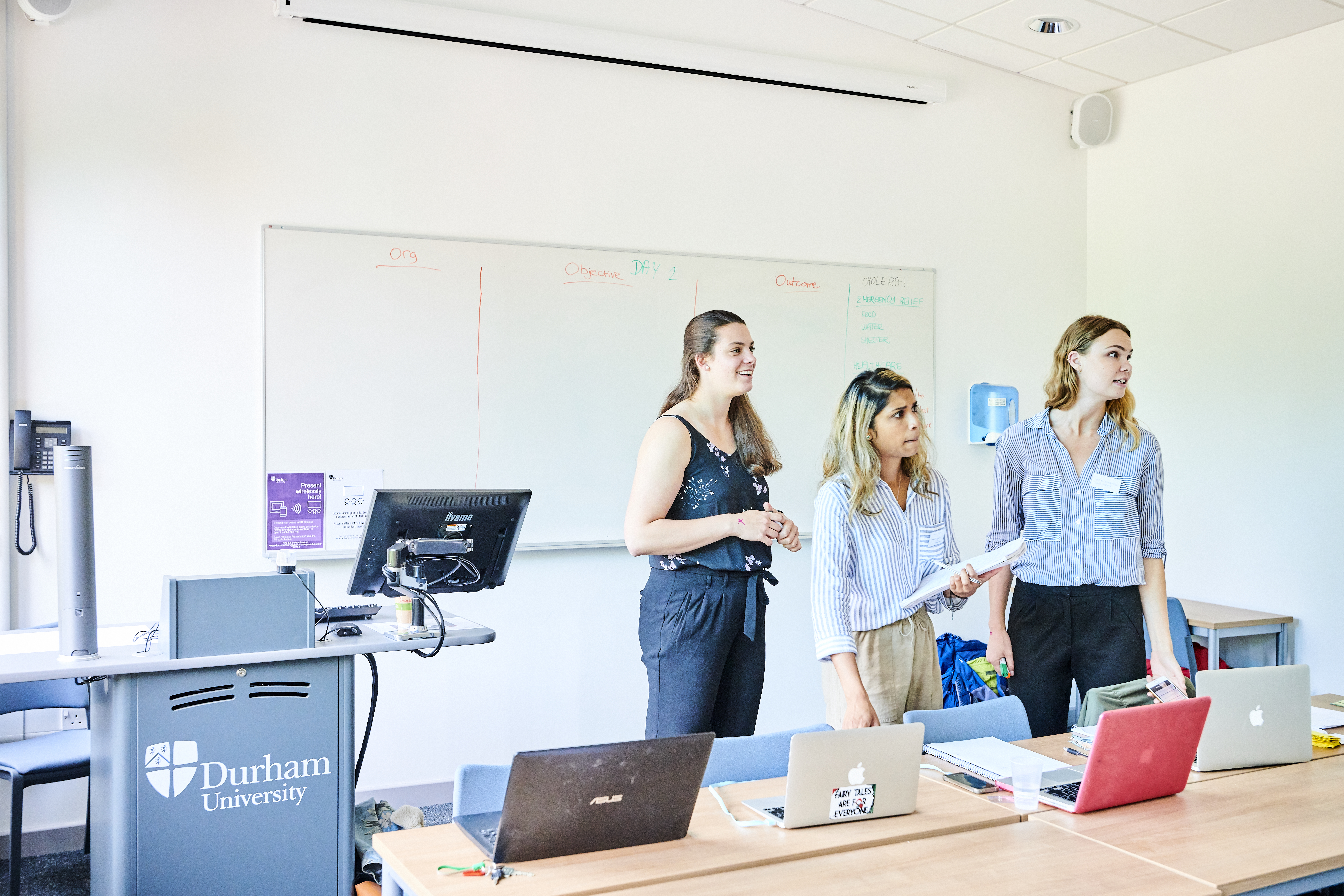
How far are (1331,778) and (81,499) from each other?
266cm

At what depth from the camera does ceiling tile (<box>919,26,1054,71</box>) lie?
4.51 meters

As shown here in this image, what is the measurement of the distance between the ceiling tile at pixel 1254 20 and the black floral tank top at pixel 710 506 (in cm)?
287

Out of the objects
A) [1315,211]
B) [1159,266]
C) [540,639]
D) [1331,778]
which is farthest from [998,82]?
[1331,778]

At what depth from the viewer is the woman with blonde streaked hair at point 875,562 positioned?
2.42 meters

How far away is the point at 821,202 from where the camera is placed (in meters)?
4.49

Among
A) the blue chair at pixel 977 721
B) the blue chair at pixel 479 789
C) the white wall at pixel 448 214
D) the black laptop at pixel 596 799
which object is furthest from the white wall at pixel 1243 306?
the blue chair at pixel 479 789

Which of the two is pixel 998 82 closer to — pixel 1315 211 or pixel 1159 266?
pixel 1159 266

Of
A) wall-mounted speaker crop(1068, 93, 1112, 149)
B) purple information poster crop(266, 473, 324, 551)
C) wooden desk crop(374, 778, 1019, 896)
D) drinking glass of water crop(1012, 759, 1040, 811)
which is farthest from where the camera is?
wall-mounted speaker crop(1068, 93, 1112, 149)

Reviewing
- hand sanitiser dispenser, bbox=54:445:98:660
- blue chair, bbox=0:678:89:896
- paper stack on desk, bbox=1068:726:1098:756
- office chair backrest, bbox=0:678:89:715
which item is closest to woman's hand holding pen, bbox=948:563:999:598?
paper stack on desk, bbox=1068:726:1098:756

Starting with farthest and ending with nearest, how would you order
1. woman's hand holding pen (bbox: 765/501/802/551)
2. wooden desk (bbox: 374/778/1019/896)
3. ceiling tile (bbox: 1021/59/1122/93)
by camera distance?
ceiling tile (bbox: 1021/59/1122/93) → woman's hand holding pen (bbox: 765/501/802/551) → wooden desk (bbox: 374/778/1019/896)

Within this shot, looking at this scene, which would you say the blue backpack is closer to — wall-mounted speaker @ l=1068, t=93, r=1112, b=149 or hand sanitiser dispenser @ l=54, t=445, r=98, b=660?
wall-mounted speaker @ l=1068, t=93, r=1112, b=149

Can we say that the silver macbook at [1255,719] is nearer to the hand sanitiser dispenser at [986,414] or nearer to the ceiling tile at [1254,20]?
the hand sanitiser dispenser at [986,414]

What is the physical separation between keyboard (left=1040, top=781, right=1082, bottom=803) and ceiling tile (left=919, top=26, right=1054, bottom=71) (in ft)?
11.1

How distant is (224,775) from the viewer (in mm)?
2373
